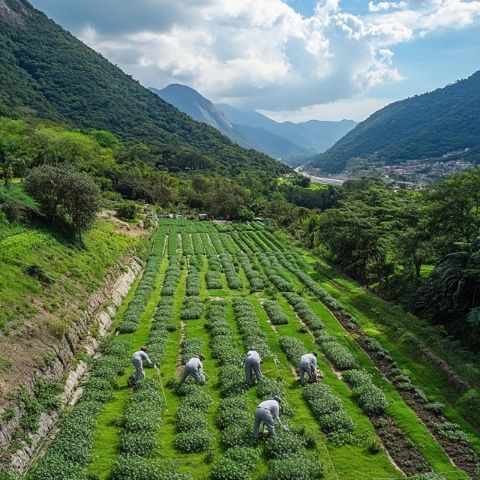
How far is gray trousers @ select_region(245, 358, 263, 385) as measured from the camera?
998 inches

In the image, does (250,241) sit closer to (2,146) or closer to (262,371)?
(2,146)

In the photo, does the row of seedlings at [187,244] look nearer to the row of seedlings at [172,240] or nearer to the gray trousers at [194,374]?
the row of seedlings at [172,240]

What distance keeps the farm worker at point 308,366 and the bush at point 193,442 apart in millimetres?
7017

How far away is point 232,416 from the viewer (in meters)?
22.1

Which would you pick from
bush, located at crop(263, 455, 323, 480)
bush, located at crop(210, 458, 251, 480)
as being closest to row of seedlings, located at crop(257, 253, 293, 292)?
bush, located at crop(263, 455, 323, 480)

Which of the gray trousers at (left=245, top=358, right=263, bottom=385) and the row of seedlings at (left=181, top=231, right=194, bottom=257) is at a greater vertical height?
the gray trousers at (left=245, top=358, right=263, bottom=385)

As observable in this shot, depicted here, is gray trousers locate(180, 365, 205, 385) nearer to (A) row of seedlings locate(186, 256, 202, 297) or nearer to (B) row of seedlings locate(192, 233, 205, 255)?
→ (A) row of seedlings locate(186, 256, 202, 297)

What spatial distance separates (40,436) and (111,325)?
1576 cm

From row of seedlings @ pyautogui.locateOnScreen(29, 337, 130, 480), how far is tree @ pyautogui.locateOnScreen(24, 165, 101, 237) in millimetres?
20165

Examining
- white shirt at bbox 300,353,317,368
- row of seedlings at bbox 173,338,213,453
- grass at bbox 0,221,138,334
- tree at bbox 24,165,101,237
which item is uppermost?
tree at bbox 24,165,101,237

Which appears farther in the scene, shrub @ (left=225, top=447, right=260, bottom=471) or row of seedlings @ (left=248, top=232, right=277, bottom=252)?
row of seedlings @ (left=248, top=232, right=277, bottom=252)

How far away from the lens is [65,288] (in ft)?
116

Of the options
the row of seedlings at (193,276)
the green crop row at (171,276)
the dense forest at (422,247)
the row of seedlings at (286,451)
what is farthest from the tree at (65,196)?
the dense forest at (422,247)

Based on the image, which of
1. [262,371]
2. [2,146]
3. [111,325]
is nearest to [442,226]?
[262,371]
